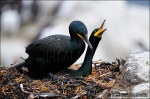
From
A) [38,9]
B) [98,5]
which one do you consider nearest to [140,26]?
[98,5]

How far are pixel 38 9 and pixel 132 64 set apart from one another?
29.0ft

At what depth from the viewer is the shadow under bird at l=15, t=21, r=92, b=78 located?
5199 millimetres

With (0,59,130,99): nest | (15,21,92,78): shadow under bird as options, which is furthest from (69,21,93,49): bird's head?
(0,59,130,99): nest

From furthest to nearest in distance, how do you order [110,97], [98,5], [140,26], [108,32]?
[140,26] < [98,5] < [108,32] < [110,97]

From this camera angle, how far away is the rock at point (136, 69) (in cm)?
486

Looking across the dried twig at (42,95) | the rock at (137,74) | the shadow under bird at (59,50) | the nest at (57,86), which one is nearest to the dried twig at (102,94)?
the nest at (57,86)

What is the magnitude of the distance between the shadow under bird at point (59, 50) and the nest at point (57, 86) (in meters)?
0.10

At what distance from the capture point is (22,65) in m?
5.55

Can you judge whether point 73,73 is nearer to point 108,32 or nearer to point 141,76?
point 141,76

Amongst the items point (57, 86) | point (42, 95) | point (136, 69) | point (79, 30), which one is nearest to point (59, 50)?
point (79, 30)

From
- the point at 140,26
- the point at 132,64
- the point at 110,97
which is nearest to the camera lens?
the point at 110,97

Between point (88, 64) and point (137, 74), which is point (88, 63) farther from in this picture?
point (137, 74)

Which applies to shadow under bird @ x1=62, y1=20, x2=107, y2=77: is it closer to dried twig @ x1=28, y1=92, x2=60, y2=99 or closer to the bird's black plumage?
the bird's black plumage

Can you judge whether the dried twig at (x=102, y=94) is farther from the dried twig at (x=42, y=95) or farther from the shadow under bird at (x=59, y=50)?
the shadow under bird at (x=59, y=50)
